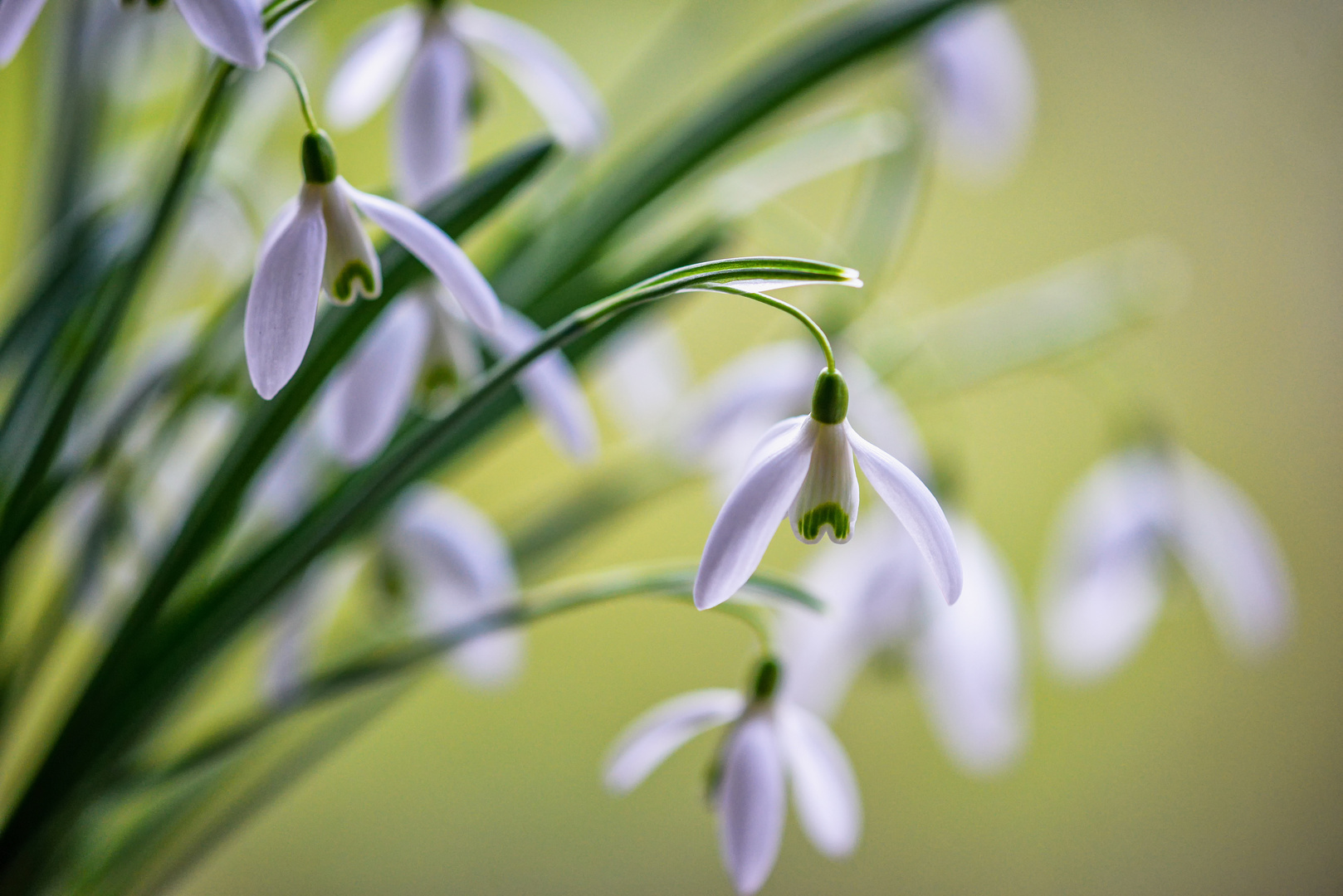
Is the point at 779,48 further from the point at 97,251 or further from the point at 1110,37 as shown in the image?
the point at 1110,37

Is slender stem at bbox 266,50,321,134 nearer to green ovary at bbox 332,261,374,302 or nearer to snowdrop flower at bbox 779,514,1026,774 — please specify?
green ovary at bbox 332,261,374,302

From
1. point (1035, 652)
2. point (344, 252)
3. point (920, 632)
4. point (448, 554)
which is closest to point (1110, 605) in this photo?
point (920, 632)

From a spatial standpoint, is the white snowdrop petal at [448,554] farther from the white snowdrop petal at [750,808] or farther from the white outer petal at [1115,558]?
the white outer petal at [1115,558]

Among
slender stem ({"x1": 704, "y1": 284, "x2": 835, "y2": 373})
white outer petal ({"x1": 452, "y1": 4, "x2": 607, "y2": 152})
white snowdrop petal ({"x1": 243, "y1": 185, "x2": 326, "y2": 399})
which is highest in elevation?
white outer petal ({"x1": 452, "y1": 4, "x2": 607, "y2": 152})

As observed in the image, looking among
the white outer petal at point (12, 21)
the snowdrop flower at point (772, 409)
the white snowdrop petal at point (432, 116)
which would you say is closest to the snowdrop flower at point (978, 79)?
the snowdrop flower at point (772, 409)

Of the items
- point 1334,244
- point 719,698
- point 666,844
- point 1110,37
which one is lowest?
point 719,698

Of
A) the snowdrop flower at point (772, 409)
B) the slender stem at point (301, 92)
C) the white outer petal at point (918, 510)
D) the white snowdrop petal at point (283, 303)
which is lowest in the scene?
the white outer petal at point (918, 510)

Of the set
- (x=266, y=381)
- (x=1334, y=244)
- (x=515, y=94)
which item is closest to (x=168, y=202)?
(x=266, y=381)

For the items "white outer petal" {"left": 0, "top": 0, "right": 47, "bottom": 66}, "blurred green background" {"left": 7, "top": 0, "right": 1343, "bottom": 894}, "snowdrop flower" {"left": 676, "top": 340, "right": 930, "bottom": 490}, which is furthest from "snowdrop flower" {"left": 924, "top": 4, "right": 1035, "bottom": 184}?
"blurred green background" {"left": 7, "top": 0, "right": 1343, "bottom": 894}
